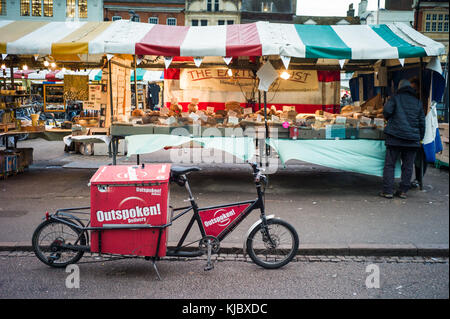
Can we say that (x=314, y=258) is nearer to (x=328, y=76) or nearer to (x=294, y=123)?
(x=294, y=123)

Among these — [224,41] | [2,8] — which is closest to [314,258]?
[224,41]

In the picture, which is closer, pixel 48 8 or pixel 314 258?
pixel 314 258

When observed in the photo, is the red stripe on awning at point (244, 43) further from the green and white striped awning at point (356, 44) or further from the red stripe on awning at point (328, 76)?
the red stripe on awning at point (328, 76)

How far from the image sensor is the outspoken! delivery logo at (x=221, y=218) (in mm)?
4672

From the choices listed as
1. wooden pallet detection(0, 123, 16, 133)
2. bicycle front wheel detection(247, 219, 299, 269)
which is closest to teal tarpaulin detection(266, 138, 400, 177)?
bicycle front wheel detection(247, 219, 299, 269)

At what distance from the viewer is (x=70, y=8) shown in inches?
1480

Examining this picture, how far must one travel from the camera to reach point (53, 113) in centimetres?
2331


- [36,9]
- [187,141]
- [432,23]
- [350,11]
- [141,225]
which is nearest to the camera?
[141,225]

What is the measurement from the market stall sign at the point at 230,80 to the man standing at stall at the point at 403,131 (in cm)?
428

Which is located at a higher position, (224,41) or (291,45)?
→ (224,41)

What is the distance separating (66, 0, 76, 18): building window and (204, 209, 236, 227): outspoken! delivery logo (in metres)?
38.1

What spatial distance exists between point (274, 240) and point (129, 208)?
1670mm
